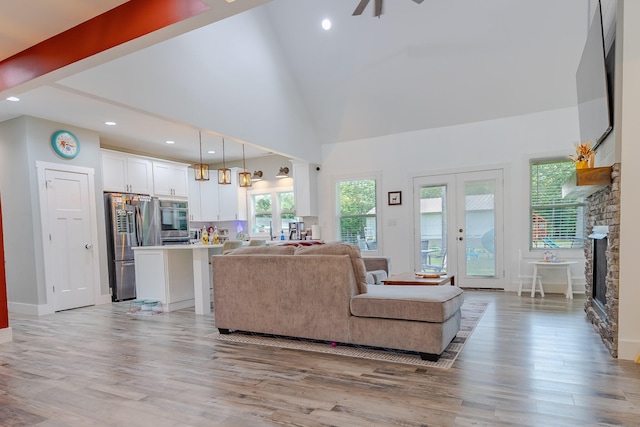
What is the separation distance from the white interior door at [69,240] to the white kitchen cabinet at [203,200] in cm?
239

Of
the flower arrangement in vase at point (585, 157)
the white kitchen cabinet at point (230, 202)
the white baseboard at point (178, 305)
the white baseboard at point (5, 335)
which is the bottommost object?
the white baseboard at point (178, 305)

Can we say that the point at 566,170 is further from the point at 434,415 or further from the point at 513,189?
the point at 434,415

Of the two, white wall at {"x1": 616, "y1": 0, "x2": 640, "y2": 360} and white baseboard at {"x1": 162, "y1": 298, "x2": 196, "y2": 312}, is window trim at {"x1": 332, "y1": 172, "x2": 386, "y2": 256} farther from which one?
white wall at {"x1": 616, "y1": 0, "x2": 640, "y2": 360}

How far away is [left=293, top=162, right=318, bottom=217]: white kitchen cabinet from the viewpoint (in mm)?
7098

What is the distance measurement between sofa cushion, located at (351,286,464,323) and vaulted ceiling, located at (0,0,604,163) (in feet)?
9.67

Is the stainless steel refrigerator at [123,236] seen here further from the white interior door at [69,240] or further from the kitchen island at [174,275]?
the kitchen island at [174,275]

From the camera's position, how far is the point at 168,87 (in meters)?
4.00

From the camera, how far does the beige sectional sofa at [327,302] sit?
278 cm

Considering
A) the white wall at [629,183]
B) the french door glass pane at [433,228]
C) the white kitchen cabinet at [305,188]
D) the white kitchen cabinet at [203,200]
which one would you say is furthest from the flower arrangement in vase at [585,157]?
the white kitchen cabinet at [203,200]

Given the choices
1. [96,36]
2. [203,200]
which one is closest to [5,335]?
[96,36]

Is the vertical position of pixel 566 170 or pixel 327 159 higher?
pixel 327 159

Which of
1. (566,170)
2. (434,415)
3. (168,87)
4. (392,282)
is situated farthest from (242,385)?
(566,170)

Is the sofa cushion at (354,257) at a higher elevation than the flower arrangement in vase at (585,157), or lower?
lower

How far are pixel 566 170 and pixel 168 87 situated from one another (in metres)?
5.55
